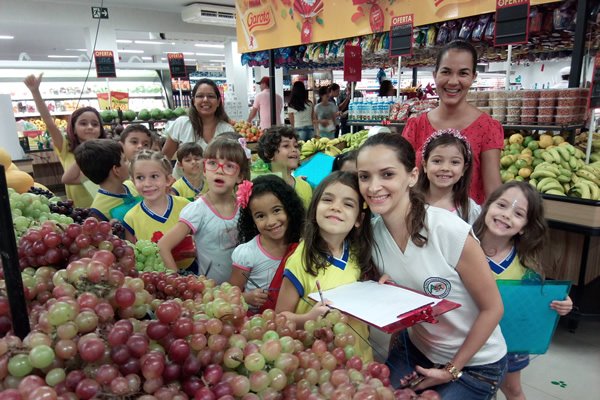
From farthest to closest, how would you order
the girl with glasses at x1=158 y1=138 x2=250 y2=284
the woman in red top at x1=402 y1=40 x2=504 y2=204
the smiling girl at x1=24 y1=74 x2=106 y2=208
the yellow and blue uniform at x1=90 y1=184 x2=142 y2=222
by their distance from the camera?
the smiling girl at x1=24 y1=74 x2=106 y2=208
the yellow and blue uniform at x1=90 y1=184 x2=142 y2=222
the woman in red top at x1=402 y1=40 x2=504 y2=204
the girl with glasses at x1=158 y1=138 x2=250 y2=284

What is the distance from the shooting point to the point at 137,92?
9.73m

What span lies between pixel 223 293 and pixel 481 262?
0.81 metres

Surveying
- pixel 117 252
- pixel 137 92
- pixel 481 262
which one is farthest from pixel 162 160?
pixel 137 92

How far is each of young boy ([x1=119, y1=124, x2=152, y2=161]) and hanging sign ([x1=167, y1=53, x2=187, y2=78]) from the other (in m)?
3.90

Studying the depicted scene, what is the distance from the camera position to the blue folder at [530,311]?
1505 mm

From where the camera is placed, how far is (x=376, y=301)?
1079 millimetres

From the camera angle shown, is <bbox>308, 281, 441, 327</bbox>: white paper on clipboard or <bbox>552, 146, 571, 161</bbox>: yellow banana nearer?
<bbox>308, 281, 441, 327</bbox>: white paper on clipboard

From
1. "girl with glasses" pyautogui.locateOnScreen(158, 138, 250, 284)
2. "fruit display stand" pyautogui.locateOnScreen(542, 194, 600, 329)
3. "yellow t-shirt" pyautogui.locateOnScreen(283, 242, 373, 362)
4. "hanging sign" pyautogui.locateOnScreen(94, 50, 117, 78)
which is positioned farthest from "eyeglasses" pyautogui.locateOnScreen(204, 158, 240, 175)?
"hanging sign" pyautogui.locateOnScreen(94, 50, 117, 78)

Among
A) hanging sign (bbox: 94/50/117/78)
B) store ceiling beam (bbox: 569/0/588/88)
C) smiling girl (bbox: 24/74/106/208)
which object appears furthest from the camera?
hanging sign (bbox: 94/50/117/78)

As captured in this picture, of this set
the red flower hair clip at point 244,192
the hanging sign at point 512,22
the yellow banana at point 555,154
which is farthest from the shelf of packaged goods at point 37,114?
the yellow banana at point 555,154

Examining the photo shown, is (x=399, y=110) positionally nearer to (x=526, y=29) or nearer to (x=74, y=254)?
(x=526, y=29)

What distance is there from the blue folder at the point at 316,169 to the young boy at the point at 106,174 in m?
1.33

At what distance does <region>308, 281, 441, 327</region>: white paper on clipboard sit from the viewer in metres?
0.97

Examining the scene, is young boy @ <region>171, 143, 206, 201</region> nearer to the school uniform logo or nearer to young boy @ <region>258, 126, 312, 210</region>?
young boy @ <region>258, 126, 312, 210</region>
